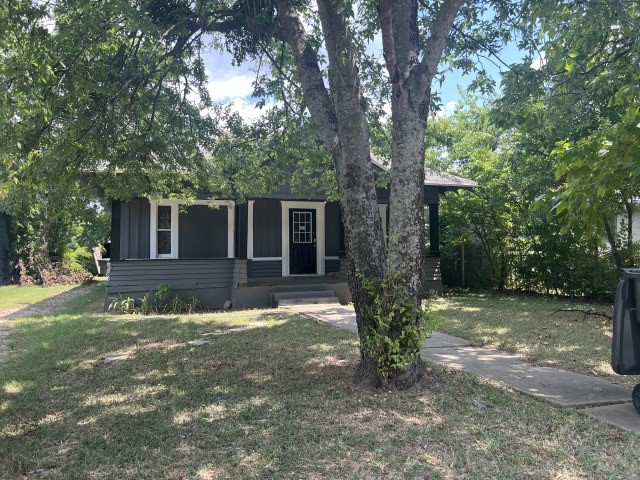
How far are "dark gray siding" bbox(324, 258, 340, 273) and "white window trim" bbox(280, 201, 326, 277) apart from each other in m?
0.15

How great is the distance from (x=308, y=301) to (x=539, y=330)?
5928 mm

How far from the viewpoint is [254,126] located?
29.3 ft

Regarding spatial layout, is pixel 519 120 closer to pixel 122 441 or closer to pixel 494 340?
pixel 494 340

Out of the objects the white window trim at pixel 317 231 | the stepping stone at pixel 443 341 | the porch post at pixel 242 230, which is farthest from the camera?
the white window trim at pixel 317 231

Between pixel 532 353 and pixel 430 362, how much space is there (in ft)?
5.76

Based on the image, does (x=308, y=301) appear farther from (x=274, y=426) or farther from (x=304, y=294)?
(x=274, y=426)

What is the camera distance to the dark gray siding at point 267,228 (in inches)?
562

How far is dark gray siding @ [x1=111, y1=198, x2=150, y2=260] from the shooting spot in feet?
41.6

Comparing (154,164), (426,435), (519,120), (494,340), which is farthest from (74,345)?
(519,120)

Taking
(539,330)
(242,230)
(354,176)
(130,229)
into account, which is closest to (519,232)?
(539,330)

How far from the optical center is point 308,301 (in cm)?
1291

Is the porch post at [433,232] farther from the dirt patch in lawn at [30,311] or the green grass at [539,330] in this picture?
the dirt patch in lawn at [30,311]

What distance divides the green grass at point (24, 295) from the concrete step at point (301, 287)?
268 inches

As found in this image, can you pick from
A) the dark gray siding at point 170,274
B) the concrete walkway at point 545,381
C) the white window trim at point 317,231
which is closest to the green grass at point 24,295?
the dark gray siding at point 170,274
